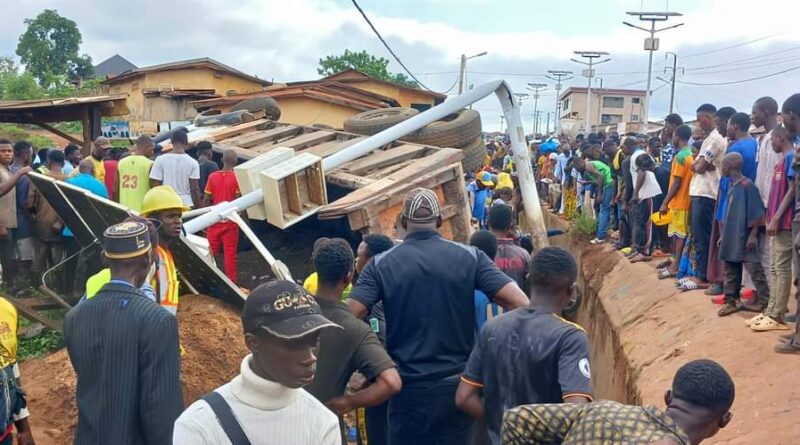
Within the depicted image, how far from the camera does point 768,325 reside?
22.3 feet

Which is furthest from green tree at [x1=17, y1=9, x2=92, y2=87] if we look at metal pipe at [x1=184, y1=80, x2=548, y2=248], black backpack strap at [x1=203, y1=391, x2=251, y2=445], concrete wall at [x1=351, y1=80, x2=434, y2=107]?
black backpack strap at [x1=203, y1=391, x2=251, y2=445]

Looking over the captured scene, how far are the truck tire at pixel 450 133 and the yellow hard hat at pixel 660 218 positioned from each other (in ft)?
10.7

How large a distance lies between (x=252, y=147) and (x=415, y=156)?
2.90m

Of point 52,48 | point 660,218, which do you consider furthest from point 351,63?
point 660,218

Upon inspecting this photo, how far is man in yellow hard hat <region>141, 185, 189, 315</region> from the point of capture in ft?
13.1

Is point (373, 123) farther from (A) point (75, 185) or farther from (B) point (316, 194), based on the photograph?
(A) point (75, 185)

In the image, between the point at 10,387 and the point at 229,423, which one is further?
the point at 10,387

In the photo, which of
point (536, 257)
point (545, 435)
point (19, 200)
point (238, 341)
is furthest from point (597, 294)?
point (545, 435)

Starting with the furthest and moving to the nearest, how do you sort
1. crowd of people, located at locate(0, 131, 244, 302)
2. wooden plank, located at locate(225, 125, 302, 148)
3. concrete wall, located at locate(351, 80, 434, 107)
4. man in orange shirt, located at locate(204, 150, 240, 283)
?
concrete wall, located at locate(351, 80, 434, 107)
wooden plank, located at locate(225, 125, 302, 148)
man in orange shirt, located at locate(204, 150, 240, 283)
crowd of people, located at locate(0, 131, 244, 302)

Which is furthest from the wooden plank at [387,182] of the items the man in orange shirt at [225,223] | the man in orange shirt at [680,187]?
the man in orange shirt at [680,187]

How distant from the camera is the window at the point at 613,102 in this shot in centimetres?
7781

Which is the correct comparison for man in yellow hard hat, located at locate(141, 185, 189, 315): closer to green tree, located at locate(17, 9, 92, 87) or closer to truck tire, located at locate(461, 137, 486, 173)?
truck tire, located at locate(461, 137, 486, 173)

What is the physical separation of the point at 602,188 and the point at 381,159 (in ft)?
16.1

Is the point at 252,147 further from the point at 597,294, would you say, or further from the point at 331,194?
the point at 597,294
